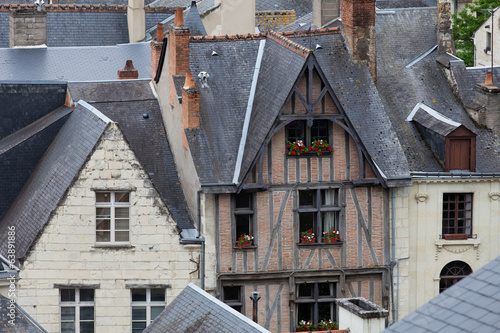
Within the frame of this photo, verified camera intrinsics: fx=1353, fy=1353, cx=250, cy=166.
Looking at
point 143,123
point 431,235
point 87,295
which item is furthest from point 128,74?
point 431,235

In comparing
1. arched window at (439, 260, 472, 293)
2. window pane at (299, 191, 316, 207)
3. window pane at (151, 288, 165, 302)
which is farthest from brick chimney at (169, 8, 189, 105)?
arched window at (439, 260, 472, 293)

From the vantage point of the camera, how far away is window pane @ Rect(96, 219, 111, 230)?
119ft

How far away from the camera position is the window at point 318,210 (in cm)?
3781

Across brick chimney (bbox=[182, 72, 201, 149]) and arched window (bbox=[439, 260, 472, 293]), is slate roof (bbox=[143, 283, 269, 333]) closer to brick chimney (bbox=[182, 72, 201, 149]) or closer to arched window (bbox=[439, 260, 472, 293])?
brick chimney (bbox=[182, 72, 201, 149])

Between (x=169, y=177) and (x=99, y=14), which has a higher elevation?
(x=99, y=14)

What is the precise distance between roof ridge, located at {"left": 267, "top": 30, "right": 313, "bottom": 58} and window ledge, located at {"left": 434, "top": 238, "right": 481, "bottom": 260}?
6711mm

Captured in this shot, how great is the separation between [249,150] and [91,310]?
20.2 feet

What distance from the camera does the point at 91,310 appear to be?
36656mm

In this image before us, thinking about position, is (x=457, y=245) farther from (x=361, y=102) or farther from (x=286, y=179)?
(x=286, y=179)

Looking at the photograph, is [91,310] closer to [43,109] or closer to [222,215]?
[222,215]

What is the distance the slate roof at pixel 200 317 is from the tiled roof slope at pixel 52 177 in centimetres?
712

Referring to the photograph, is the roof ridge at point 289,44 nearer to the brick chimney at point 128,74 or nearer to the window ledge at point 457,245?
the window ledge at point 457,245

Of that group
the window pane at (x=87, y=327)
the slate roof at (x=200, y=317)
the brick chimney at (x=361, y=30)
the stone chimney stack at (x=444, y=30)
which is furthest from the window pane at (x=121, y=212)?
the stone chimney stack at (x=444, y=30)

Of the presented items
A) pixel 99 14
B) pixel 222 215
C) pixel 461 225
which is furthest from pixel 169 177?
pixel 99 14
